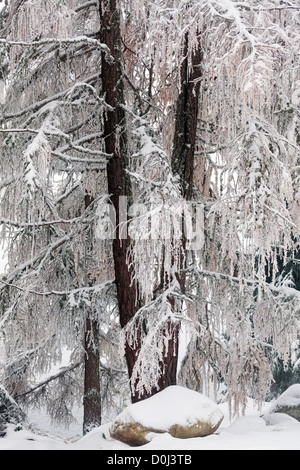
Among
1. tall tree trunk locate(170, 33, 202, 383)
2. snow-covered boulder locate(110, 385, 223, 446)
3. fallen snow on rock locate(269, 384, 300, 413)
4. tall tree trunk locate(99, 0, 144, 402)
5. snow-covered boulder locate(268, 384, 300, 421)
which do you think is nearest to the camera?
snow-covered boulder locate(110, 385, 223, 446)

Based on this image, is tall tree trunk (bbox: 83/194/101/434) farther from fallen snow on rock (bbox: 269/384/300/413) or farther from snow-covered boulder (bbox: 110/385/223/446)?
snow-covered boulder (bbox: 110/385/223/446)

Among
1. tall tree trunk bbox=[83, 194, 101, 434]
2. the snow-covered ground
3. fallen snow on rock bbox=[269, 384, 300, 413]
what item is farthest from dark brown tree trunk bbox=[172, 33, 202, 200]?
tall tree trunk bbox=[83, 194, 101, 434]

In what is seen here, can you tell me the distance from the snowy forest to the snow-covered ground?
504 mm

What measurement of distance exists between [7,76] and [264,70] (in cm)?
300

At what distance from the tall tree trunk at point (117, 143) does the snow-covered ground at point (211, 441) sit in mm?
1084

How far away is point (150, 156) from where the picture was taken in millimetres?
5992

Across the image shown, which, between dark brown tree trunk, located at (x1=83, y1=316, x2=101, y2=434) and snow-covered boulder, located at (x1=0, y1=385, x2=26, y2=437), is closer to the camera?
snow-covered boulder, located at (x1=0, y1=385, x2=26, y2=437)

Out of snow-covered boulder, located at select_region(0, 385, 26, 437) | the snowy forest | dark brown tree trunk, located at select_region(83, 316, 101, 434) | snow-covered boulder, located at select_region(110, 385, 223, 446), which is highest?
the snowy forest

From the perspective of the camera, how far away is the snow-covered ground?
464 cm

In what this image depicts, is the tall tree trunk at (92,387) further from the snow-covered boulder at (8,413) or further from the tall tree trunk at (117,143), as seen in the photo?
the tall tree trunk at (117,143)

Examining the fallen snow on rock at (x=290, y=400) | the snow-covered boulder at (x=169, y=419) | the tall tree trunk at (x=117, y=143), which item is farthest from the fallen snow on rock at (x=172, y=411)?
the fallen snow on rock at (x=290, y=400)
